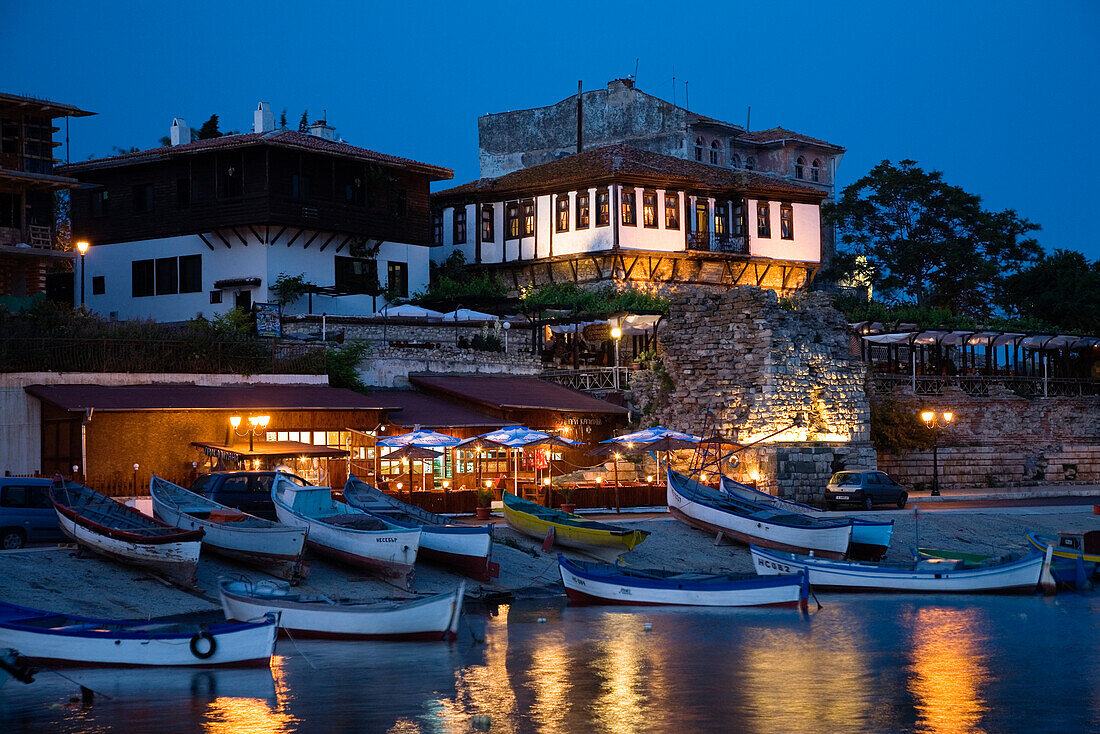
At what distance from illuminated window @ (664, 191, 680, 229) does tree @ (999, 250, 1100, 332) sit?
796 inches

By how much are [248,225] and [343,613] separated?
3043 cm

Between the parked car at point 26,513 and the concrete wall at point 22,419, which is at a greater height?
the concrete wall at point 22,419

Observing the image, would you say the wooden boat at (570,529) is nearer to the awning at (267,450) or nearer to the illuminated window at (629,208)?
the awning at (267,450)

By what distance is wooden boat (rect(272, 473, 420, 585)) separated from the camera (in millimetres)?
26766

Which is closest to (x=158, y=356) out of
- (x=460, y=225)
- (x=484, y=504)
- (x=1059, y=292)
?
(x=484, y=504)

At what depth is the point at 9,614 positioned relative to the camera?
1956 cm

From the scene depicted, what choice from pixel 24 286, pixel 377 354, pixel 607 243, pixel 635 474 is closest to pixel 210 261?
pixel 24 286

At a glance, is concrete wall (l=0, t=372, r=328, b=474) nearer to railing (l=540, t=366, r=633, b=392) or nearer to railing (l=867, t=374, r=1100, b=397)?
railing (l=540, t=366, r=633, b=392)

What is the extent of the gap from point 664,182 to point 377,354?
19.9 m

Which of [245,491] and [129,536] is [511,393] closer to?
[245,491]

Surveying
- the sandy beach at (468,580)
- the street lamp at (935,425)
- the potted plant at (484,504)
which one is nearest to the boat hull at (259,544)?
the sandy beach at (468,580)

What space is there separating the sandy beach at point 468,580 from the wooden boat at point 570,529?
1.41 feet

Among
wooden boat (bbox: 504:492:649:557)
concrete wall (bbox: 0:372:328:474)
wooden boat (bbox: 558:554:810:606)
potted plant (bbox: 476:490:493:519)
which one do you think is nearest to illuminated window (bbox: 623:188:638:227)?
potted plant (bbox: 476:490:493:519)

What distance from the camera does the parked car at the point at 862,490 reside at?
127ft
